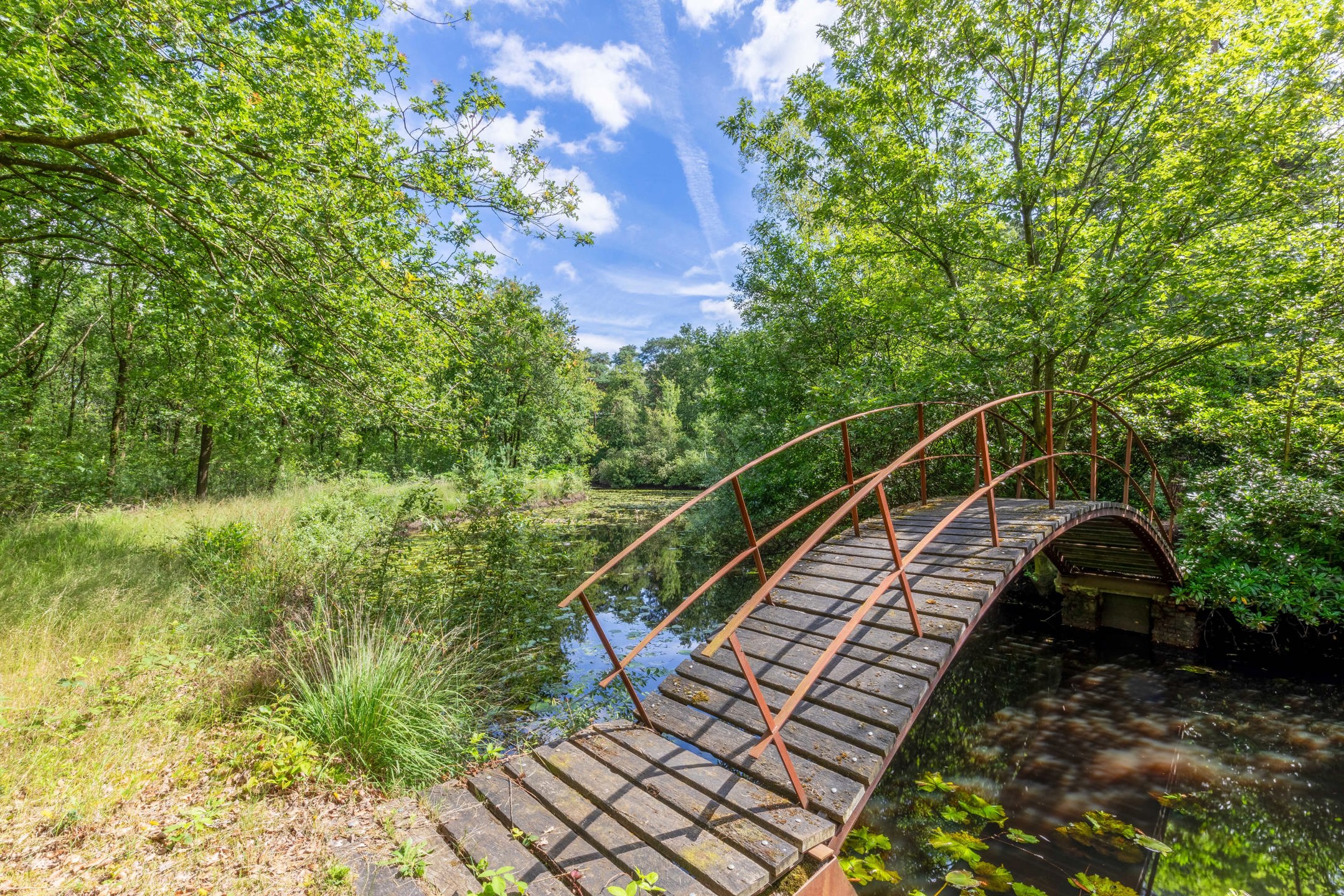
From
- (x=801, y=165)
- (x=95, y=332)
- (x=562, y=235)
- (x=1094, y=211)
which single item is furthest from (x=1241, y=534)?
(x=95, y=332)

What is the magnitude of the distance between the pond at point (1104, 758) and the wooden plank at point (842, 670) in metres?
1.18

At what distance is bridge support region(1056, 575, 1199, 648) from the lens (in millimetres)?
7504

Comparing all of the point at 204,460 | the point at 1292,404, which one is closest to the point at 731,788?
the point at 1292,404

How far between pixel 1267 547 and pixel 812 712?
7103mm

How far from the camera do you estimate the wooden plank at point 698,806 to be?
7.77 feet

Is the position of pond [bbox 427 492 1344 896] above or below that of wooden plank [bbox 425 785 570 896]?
below

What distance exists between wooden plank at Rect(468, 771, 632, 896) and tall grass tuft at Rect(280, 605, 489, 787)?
596 mm

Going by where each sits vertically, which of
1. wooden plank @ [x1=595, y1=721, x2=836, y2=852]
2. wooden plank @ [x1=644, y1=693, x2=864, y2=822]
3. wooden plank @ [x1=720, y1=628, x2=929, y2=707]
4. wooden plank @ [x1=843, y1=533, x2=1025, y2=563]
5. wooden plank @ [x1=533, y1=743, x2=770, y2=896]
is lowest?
wooden plank @ [x1=595, y1=721, x2=836, y2=852]

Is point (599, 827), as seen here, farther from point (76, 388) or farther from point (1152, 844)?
point (76, 388)

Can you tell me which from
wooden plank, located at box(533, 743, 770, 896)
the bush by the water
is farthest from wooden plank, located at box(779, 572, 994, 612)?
the bush by the water

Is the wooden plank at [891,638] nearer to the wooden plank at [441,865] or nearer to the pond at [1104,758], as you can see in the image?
the pond at [1104,758]

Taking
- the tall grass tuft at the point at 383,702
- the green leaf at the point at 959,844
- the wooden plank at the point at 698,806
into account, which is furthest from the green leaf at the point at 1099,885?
the tall grass tuft at the point at 383,702

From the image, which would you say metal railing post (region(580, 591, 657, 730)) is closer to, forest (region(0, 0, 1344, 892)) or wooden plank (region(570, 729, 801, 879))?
wooden plank (region(570, 729, 801, 879))

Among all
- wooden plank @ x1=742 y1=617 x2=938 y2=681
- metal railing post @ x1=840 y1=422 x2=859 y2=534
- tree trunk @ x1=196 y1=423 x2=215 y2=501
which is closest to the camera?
wooden plank @ x1=742 y1=617 x2=938 y2=681
